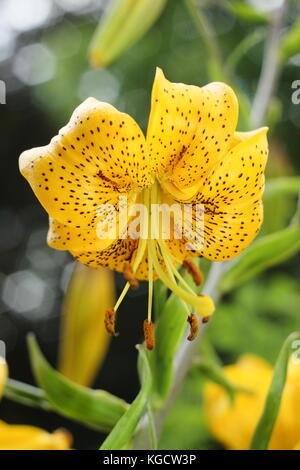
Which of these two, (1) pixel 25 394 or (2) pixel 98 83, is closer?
(1) pixel 25 394

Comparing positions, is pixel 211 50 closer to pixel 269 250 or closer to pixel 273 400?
pixel 269 250

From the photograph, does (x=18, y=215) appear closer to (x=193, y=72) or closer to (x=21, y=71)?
(x=21, y=71)

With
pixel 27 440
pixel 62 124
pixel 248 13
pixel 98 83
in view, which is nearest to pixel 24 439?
pixel 27 440

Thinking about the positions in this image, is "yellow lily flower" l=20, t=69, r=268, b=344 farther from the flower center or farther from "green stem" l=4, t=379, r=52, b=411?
"green stem" l=4, t=379, r=52, b=411

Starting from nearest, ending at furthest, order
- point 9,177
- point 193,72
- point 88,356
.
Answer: point 88,356 → point 193,72 → point 9,177

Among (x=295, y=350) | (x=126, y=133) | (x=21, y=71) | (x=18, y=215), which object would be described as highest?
(x=126, y=133)
